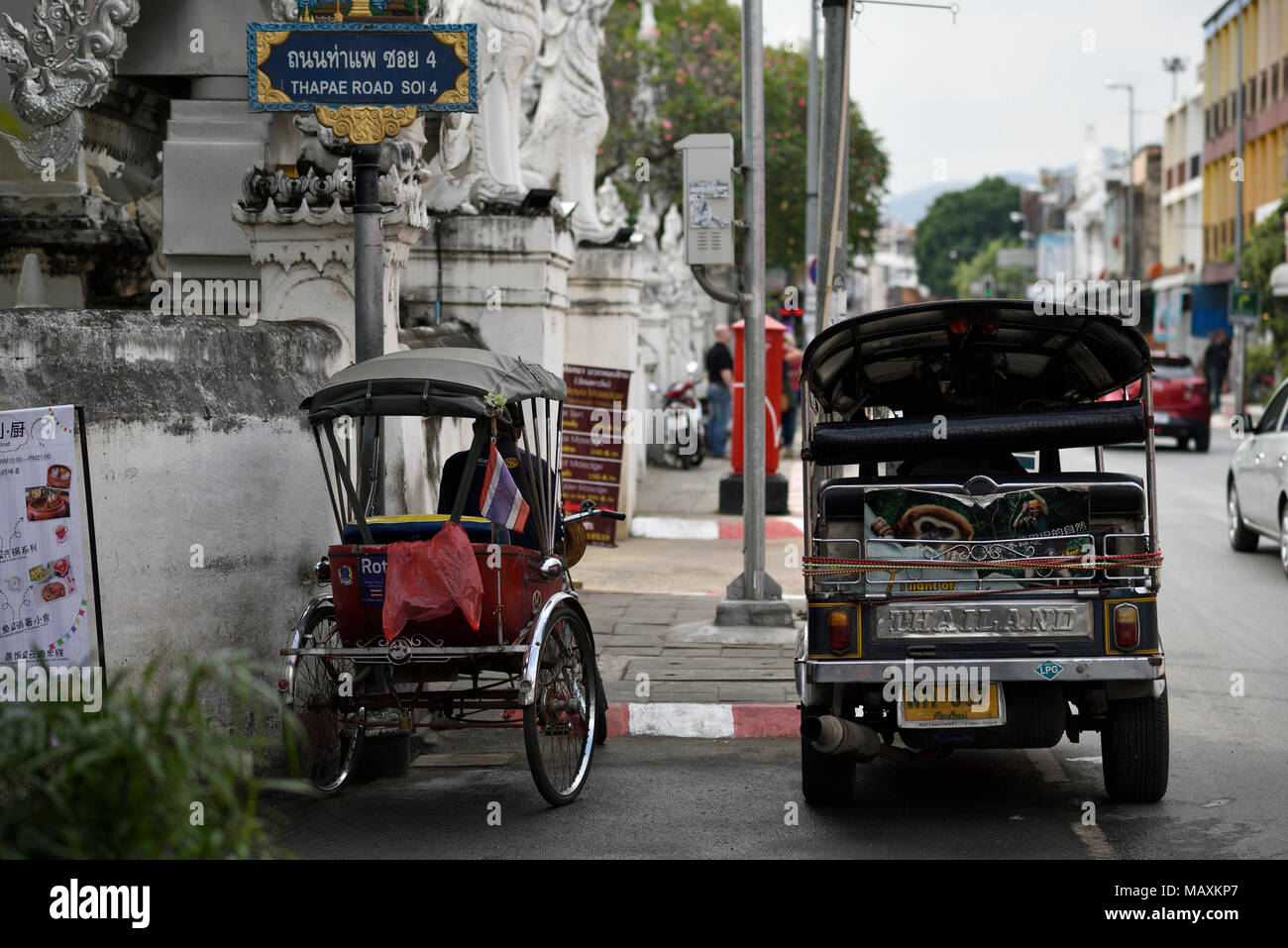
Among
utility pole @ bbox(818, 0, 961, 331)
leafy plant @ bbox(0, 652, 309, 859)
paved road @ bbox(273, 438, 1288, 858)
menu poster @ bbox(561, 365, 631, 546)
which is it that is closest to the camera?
leafy plant @ bbox(0, 652, 309, 859)

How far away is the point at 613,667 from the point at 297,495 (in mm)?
2701

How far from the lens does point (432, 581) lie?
6.52m

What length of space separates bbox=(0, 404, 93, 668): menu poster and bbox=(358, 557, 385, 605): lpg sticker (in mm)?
1113

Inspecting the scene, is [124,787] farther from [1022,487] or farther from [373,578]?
[1022,487]

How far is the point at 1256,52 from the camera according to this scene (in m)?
56.8

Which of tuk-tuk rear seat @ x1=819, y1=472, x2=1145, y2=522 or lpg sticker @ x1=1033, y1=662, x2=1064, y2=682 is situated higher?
tuk-tuk rear seat @ x1=819, y1=472, x2=1145, y2=522

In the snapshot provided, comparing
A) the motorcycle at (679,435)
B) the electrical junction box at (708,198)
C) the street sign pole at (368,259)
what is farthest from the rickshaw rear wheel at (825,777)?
the motorcycle at (679,435)

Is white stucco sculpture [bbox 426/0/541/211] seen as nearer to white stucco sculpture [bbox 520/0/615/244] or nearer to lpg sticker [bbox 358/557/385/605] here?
white stucco sculpture [bbox 520/0/615/244]

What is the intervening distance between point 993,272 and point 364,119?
13075 cm

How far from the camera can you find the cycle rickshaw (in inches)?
258

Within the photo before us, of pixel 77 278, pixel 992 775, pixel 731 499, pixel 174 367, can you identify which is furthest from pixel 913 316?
pixel 731 499

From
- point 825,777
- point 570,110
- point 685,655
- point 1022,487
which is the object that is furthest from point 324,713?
point 570,110

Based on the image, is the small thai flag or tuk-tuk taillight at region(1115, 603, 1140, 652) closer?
tuk-tuk taillight at region(1115, 603, 1140, 652)

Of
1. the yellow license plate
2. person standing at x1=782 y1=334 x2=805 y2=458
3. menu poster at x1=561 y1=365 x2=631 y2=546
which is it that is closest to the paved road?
the yellow license plate
